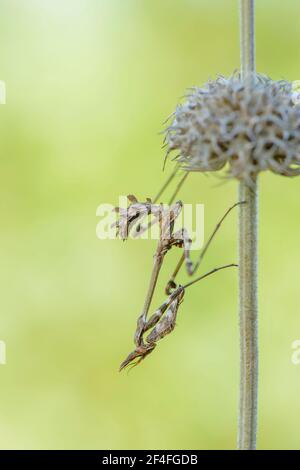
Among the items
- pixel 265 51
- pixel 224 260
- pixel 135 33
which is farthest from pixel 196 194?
pixel 135 33

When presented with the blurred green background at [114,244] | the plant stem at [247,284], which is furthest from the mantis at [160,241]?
the blurred green background at [114,244]

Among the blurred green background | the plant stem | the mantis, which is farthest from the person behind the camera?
the blurred green background


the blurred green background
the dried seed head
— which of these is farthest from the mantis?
the blurred green background

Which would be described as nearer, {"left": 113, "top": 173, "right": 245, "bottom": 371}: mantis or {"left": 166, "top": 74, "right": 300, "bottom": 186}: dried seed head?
{"left": 166, "top": 74, "right": 300, "bottom": 186}: dried seed head

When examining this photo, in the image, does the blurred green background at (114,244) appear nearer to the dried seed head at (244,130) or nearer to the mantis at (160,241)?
the mantis at (160,241)

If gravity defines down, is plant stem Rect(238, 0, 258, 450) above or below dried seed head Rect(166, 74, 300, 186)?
below

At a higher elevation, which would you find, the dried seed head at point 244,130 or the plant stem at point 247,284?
the dried seed head at point 244,130

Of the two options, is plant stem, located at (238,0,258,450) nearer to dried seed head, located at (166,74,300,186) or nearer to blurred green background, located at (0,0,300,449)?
dried seed head, located at (166,74,300,186)
